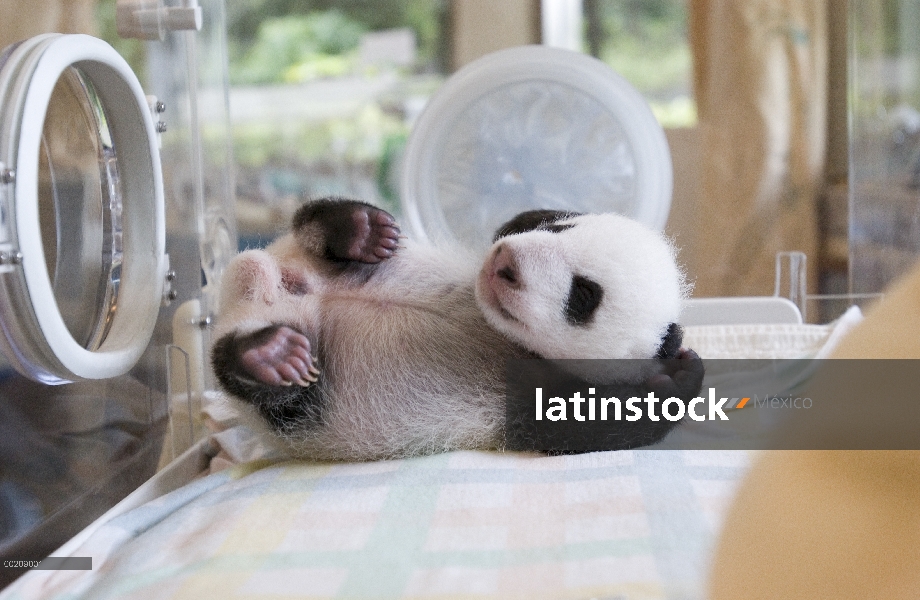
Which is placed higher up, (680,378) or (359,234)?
(359,234)

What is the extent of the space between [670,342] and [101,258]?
0.98 metres

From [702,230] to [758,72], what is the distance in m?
0.65

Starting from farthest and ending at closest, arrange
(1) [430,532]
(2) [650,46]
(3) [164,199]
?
(2) [650,46] < (3) [164,199] < (1) [430,532]

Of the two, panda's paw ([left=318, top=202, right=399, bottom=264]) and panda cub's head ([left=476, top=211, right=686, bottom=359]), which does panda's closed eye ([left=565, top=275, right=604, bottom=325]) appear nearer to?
panda cub's head ([left=476, top=211, right=686, bottom=359])

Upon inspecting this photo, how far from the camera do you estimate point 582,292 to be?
1.26 meters

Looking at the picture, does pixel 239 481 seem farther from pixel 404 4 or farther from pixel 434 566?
pixel 404 4

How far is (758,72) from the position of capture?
10.6ft

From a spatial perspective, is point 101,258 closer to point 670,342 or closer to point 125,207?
point 125,207

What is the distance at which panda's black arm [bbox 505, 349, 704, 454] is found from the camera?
1.31 metres

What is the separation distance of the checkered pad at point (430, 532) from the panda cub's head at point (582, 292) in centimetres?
17

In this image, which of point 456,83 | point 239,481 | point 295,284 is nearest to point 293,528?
point 239,481

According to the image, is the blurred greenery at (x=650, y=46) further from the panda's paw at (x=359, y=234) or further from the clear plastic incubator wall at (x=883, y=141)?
the panda's paw at (x=359, y=234)

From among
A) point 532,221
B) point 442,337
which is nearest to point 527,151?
point 532,221

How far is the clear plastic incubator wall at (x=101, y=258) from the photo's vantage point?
1.06 meters
